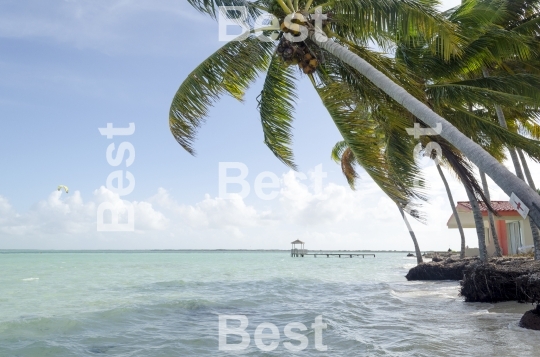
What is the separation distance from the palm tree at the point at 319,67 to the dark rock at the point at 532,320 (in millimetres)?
4674

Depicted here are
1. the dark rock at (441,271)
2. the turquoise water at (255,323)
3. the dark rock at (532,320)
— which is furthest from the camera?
the dark rock at (441,271)

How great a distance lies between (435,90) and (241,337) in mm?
6278

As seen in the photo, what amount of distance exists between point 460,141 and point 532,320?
5224 millimetres

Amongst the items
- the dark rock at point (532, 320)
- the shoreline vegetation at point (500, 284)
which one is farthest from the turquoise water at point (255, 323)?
the shoreline vegetation at point (500, 284)

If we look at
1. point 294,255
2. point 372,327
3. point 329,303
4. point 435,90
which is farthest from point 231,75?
point 294,255

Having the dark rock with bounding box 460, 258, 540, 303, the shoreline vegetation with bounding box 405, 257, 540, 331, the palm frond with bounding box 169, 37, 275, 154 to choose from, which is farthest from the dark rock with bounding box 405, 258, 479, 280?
the palm frond with bounding box 169, 37, 275, 154

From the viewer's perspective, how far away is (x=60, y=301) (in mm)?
16875

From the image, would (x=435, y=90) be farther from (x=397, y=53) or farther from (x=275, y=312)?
(x=275, y=312)

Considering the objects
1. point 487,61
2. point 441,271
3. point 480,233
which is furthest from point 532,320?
point 441,271

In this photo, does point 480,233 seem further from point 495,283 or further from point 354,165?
point 354,165

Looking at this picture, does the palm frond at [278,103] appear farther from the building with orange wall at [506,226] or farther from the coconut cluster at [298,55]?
the building with orange wall at [506,226]

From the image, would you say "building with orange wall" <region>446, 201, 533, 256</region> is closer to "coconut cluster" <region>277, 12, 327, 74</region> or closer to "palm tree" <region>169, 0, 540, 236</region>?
"palm tree" <region>169, 0, 540, 236</region>

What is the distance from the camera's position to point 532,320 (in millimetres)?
8781

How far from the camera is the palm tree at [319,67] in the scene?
6934 millimetres
